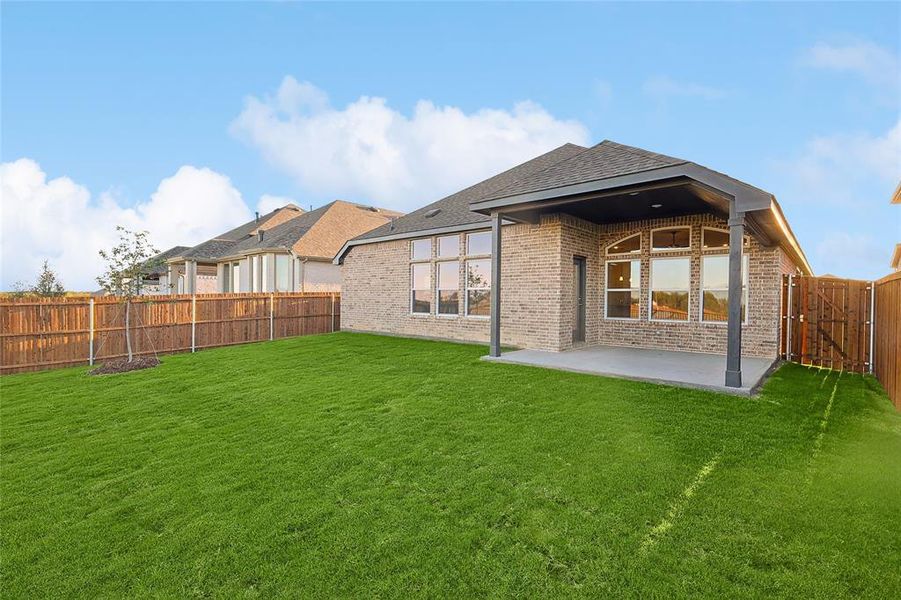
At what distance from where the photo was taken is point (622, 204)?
9188 mm

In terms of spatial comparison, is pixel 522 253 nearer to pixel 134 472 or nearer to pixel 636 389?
pixel 636 389

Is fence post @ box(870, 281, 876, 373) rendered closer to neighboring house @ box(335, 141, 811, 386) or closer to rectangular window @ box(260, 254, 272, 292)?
neighboring house @ box(335, 141, 811, 386)

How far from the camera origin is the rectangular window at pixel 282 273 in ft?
73.2

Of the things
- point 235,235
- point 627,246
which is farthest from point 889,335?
point 235,235

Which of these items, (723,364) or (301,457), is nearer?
(301,457)

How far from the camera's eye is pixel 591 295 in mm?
11484

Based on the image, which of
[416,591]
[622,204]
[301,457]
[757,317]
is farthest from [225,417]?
[757,317]

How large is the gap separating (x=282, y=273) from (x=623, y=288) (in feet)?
57.6

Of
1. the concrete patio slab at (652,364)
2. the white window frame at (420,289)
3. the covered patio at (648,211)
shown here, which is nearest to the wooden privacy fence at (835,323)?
the covered patio at (648,211)

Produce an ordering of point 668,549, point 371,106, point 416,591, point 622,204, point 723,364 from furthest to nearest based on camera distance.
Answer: point 371,106, point 622,204, point 723,364, point 668,549, point 416,591

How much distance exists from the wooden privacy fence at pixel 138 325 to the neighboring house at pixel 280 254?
19.5ft

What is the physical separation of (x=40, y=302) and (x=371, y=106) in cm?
1670

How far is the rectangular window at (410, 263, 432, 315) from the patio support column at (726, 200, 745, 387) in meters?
8.24

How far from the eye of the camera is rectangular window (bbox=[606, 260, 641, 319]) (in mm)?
11172
